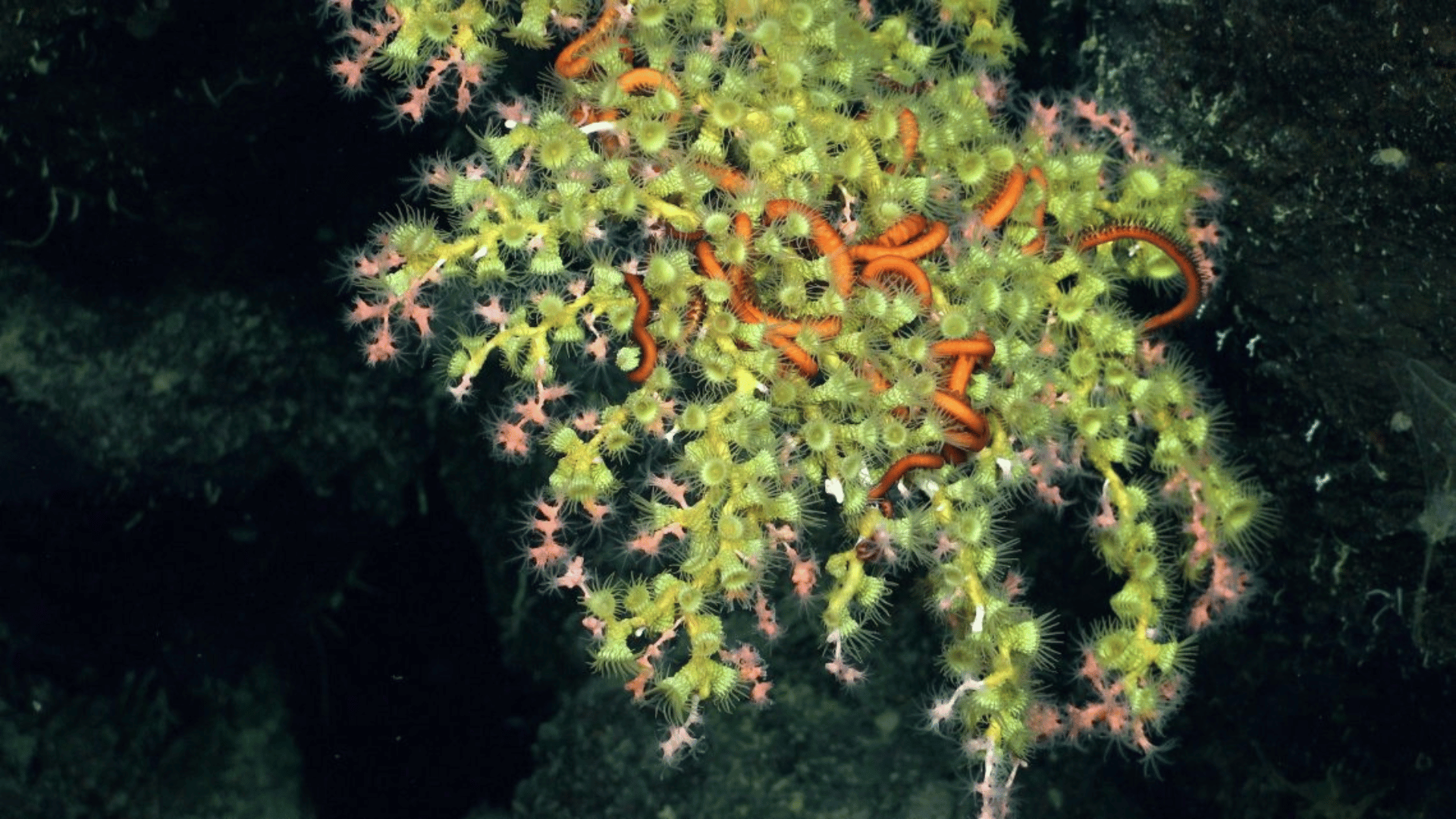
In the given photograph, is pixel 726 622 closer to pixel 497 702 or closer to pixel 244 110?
pixel 497 702

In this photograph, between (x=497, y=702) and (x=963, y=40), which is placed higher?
(x=963, y=40)

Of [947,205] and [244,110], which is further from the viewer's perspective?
[244,110]

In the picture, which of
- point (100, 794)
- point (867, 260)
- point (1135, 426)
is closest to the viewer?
point (867, 260)

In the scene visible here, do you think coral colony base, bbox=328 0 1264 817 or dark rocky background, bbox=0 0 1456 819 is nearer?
coral colony base, bbox=328 0 1264 817

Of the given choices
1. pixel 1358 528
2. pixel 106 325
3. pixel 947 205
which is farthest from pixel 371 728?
pixel 1358 528

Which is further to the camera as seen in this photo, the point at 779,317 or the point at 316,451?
the point at 316,451

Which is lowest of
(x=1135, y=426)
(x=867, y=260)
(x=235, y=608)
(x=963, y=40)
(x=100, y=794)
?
(x=100, y=794)

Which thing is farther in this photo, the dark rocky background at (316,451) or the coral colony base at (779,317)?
the dark rocky background at (316,451)

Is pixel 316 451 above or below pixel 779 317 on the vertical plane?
below
